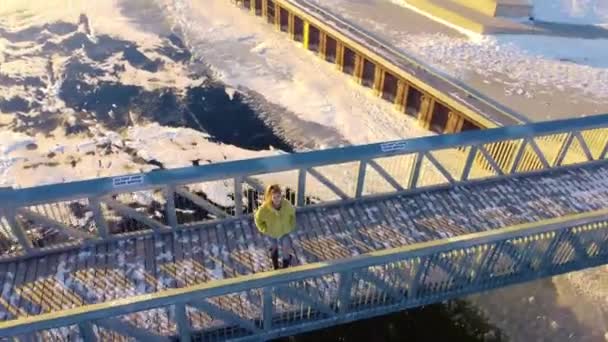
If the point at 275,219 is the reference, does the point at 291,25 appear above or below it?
below

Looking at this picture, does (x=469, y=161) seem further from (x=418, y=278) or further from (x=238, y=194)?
(x=238, y=194)

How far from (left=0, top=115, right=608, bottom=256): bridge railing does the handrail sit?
0.01 meters

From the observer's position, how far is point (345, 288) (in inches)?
249

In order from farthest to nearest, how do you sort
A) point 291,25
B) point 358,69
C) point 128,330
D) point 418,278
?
point 291,25 < point 358,69 < point 418,278 < point 128,330

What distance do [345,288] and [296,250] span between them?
120cm

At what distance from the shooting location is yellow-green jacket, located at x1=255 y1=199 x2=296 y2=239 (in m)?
6.29

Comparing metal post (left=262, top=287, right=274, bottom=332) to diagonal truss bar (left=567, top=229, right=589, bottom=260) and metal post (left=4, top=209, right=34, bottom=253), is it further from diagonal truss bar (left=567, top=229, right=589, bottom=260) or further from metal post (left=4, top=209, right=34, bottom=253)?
diagonal truss bar (left=567, top=229, right=589, bottom=260)

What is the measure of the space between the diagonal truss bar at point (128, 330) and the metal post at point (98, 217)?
5.32 ft

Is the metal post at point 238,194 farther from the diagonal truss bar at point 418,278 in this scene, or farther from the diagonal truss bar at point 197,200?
the diagonal truss bar at point 418,278

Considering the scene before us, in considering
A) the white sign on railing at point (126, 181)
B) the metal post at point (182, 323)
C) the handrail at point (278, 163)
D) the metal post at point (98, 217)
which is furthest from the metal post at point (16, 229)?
the metal post at point (182, 323)

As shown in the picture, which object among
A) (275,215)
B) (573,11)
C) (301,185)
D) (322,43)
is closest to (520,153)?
(301,185)

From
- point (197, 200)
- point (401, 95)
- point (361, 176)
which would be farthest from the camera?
point (401, 95)

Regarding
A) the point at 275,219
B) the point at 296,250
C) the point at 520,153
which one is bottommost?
the point at 296,250

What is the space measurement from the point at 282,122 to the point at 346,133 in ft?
5.88
